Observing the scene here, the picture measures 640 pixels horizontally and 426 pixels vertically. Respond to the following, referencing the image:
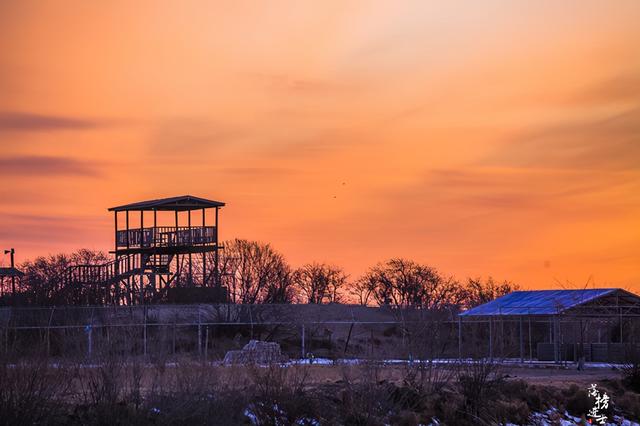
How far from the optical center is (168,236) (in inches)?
2504

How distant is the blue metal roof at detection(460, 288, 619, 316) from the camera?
5175 centimetres

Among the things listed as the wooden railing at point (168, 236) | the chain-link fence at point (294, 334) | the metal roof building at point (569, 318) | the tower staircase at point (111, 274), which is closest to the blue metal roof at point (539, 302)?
the metal roof building at point (569, 318)

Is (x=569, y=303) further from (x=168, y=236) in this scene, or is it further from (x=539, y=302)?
(x=168, y=236)

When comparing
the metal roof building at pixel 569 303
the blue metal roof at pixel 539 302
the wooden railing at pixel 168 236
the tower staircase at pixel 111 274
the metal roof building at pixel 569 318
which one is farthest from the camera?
the wooden railing at pixel 168 236

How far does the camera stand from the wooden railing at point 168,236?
63.2 metres

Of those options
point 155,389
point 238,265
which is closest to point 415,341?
point 155,389

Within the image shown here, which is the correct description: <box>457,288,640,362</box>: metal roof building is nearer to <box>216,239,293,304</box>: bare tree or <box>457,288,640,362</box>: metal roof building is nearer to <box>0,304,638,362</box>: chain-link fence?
<box>0,304,638,362</box>: chain-link fence

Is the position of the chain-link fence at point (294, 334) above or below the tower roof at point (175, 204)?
below

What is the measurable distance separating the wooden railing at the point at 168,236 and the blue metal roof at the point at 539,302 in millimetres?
17827

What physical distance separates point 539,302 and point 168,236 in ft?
77.5

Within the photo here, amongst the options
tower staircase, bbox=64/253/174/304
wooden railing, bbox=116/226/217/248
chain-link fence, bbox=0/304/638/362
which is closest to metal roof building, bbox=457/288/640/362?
chain-link fence, bbox=0/304/638/362

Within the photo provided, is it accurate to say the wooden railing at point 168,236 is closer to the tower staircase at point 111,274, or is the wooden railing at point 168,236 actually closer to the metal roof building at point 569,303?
the tower staircase at point 111,274

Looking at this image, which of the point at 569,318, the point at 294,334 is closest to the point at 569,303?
the point at 569,318

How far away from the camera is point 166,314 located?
189ft
